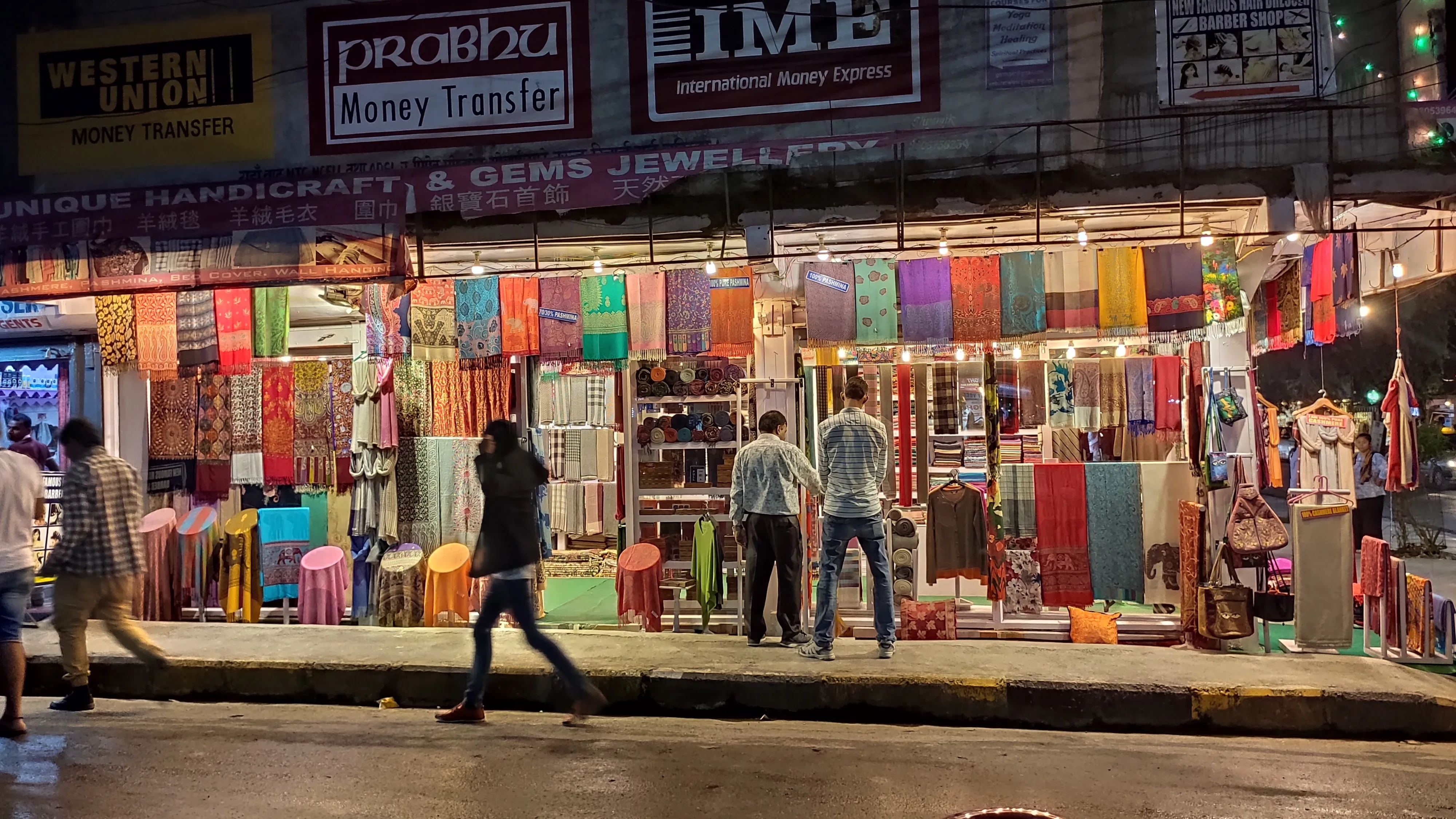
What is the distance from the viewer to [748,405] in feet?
30.6

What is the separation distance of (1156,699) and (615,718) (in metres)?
3.48

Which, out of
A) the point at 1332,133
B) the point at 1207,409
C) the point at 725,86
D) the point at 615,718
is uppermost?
the point at 725,86

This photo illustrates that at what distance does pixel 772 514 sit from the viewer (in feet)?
26.2

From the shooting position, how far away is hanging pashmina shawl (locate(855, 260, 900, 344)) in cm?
826

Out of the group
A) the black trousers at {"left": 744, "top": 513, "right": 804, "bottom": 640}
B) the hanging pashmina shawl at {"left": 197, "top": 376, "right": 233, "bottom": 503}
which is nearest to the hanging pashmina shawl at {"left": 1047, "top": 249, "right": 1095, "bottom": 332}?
the black trousers at {"left": 744, "top": 513, "right": 804, "bottom": 640}

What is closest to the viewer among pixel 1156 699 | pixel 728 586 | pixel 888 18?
pixel 1156 699

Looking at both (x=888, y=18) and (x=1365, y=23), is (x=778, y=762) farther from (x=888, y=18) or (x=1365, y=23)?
(x=1365, y=23)

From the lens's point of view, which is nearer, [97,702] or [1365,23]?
[97,702]

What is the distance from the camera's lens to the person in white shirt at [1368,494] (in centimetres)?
979

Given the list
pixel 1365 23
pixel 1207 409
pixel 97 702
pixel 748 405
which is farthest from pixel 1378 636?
pixel 97 702

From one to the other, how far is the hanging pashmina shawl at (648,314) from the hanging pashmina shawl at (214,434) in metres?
4.19

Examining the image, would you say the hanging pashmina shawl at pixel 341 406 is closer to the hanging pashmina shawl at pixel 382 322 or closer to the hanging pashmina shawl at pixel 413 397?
the hanging pashmina shawl at pixel 413 397

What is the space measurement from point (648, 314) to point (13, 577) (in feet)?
15.7

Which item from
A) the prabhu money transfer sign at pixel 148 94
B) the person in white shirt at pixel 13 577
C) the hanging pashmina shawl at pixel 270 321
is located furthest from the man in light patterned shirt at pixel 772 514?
the prabhu money transfer sign at pixel 148 94
